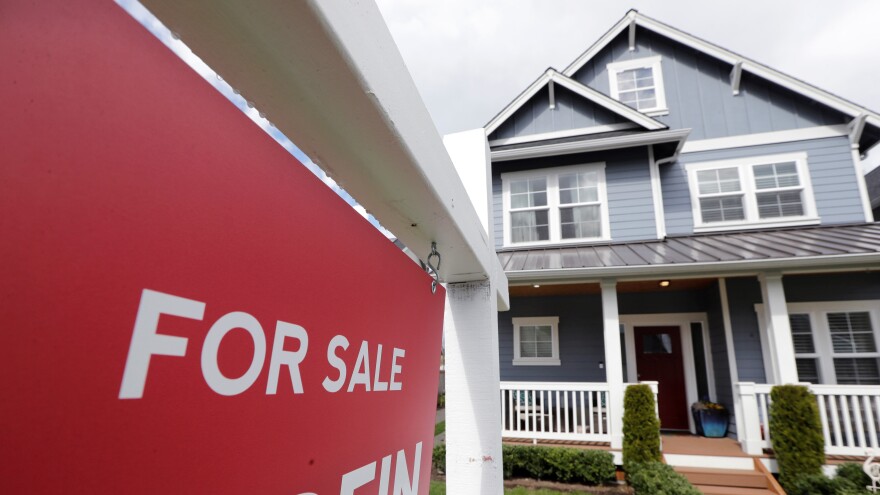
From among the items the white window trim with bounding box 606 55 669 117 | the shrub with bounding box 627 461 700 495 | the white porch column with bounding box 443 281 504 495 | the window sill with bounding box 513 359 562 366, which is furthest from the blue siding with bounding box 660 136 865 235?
the white porch column with bounding box 443 281 504 495

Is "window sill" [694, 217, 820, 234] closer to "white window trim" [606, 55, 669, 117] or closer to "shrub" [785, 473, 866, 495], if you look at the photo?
"white window trim" [606, 55, 669, 117]

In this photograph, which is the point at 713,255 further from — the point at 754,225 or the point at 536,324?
the point at 536,324

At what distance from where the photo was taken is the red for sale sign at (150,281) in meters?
0.30

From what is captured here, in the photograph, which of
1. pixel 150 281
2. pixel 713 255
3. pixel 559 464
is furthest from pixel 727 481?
pixel 150 281

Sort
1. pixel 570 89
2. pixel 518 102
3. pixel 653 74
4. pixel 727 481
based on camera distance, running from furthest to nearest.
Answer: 1. pixel 653 74
2. pixel 518 102
3. pixel 570 89
4. pixel 727 481

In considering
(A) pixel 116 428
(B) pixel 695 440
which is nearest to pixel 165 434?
(A) pixel 116 428

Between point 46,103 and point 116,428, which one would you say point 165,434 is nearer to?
point 116,428

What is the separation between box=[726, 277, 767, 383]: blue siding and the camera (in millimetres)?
7750

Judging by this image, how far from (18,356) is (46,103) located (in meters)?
0.17

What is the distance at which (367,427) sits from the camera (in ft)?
2.39

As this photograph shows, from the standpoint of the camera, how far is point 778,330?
6605mm

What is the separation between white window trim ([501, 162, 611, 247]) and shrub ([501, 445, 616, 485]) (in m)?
4.00

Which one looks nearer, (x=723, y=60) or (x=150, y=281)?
(x=150, y=281)

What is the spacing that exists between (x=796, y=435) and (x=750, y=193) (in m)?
4.63
